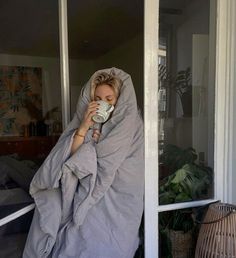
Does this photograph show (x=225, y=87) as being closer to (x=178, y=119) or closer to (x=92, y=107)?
(x=178, y=119)

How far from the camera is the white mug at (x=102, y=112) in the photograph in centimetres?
128

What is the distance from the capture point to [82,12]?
2689 millimetres

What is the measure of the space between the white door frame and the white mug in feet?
0.82

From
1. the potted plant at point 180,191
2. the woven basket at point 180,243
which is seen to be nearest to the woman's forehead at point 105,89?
the potted plant at point 180,191

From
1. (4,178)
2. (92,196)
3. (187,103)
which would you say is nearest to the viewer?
(92,196)

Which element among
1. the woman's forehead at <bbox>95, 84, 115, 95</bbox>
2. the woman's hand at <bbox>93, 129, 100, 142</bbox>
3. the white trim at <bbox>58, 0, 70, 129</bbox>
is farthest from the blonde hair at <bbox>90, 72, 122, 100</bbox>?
the white trim at <bbox>58, 0, 70, 129</bbox>

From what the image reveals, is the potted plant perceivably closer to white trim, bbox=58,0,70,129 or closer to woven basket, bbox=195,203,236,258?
woven basket, bbox=195,203,236,258

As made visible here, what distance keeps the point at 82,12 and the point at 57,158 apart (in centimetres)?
184

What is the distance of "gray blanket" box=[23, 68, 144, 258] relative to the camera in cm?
125

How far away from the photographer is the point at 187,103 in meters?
1.71

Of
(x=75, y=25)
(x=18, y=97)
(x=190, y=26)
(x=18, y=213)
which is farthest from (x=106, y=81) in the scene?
(x=18, y=97)

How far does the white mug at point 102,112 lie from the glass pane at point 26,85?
0.94 meters

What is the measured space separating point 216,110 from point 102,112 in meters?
0.73

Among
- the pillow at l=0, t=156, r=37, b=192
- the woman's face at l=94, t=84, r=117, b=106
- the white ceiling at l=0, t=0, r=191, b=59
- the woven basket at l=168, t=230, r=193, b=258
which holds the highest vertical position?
the white ceiling at l=0, t=0, r=191, b=59
